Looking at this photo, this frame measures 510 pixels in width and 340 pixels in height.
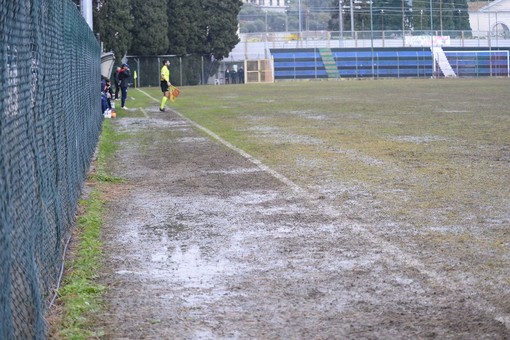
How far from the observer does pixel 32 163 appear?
6805 millimetres

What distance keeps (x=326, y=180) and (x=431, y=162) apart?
254 cm

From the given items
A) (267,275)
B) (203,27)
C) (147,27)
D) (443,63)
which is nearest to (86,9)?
(267,275)

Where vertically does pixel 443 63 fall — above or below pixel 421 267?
above

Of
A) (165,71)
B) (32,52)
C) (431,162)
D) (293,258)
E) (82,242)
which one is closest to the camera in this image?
(32,52)

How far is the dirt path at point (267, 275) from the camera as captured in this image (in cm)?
598

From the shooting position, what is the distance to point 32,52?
24.2 ft

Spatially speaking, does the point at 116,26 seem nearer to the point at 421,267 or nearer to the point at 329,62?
the point at 329,62

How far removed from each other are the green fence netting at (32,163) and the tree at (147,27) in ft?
222

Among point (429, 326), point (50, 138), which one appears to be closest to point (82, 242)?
point (50, 138)

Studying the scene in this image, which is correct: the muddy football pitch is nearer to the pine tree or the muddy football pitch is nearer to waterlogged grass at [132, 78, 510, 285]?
waterlogged grass at [132, 78, 510, 285]

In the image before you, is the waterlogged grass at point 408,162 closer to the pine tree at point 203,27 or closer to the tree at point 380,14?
the pine tree at point 203,27

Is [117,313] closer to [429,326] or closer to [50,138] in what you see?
[429,326]

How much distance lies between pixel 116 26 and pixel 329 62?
26569mm

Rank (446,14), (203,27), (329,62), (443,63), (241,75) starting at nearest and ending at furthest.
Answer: (203,27)
(241,75)
(329,62)
(443,63)
(446,14)
